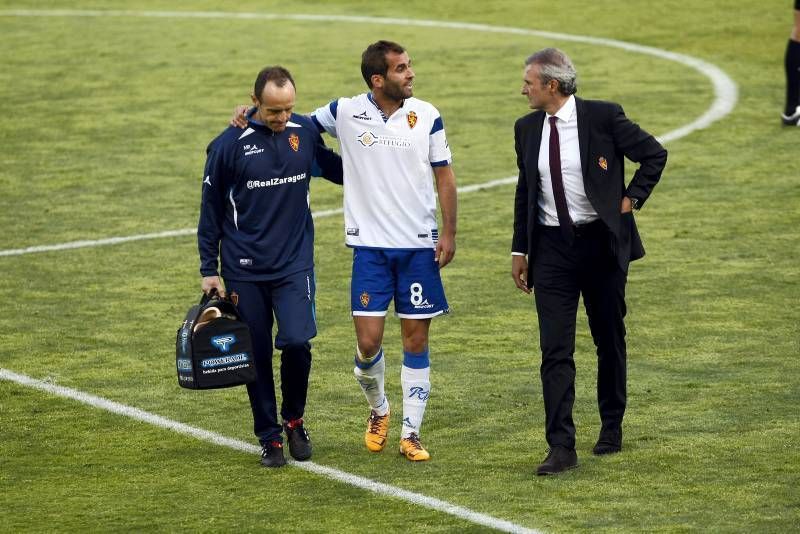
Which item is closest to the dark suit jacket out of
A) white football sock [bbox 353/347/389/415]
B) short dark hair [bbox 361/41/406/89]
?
short dark hair [bbox 361/41/406/89]

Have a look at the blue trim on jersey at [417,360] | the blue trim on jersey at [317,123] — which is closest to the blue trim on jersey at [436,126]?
the blue trim on jersey at [317,123]

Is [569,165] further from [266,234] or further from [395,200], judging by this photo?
[266,234]

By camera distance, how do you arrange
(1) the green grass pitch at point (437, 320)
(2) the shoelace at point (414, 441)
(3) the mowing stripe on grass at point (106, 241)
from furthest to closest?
(3) the mowing stripe on grass at point (106, 241) < (2) the shoelace at point (414, 441) < (1) the green grass pitch at point (437, 320)

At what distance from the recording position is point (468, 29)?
2517 centimetres

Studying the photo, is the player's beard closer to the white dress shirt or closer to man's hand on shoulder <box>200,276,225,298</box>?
the white dress shirt

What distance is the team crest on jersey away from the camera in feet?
29.5

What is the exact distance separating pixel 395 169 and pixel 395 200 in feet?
0.52

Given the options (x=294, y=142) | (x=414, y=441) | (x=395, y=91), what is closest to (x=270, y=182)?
(x=294, y=142)

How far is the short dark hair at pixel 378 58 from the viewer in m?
8.89

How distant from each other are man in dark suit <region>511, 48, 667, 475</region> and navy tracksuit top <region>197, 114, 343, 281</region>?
1132 millimetres

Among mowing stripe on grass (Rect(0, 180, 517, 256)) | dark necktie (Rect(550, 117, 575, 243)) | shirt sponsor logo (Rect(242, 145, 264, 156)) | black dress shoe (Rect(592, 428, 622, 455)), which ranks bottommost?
black dress shoe (Rect(592, 428, 622, 455))

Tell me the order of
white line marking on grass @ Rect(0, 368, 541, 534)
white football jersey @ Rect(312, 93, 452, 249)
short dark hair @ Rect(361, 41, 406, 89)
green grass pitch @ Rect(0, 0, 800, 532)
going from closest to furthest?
1. white line marking on grass @ Rect(0, 368, 541, 534)
2. green grass pitch @ Rect(0, 0, 800, 532)
3. short dark hair @ Rect(361, 41, 406, 89)
4. white football jersey @ Rect(312, 93, 452, 249)

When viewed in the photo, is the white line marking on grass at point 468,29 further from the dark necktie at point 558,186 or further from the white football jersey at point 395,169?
the dark necktie at point 558,186

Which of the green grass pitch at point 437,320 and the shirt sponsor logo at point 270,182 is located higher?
the shirt sponsor logo at point 270,182
